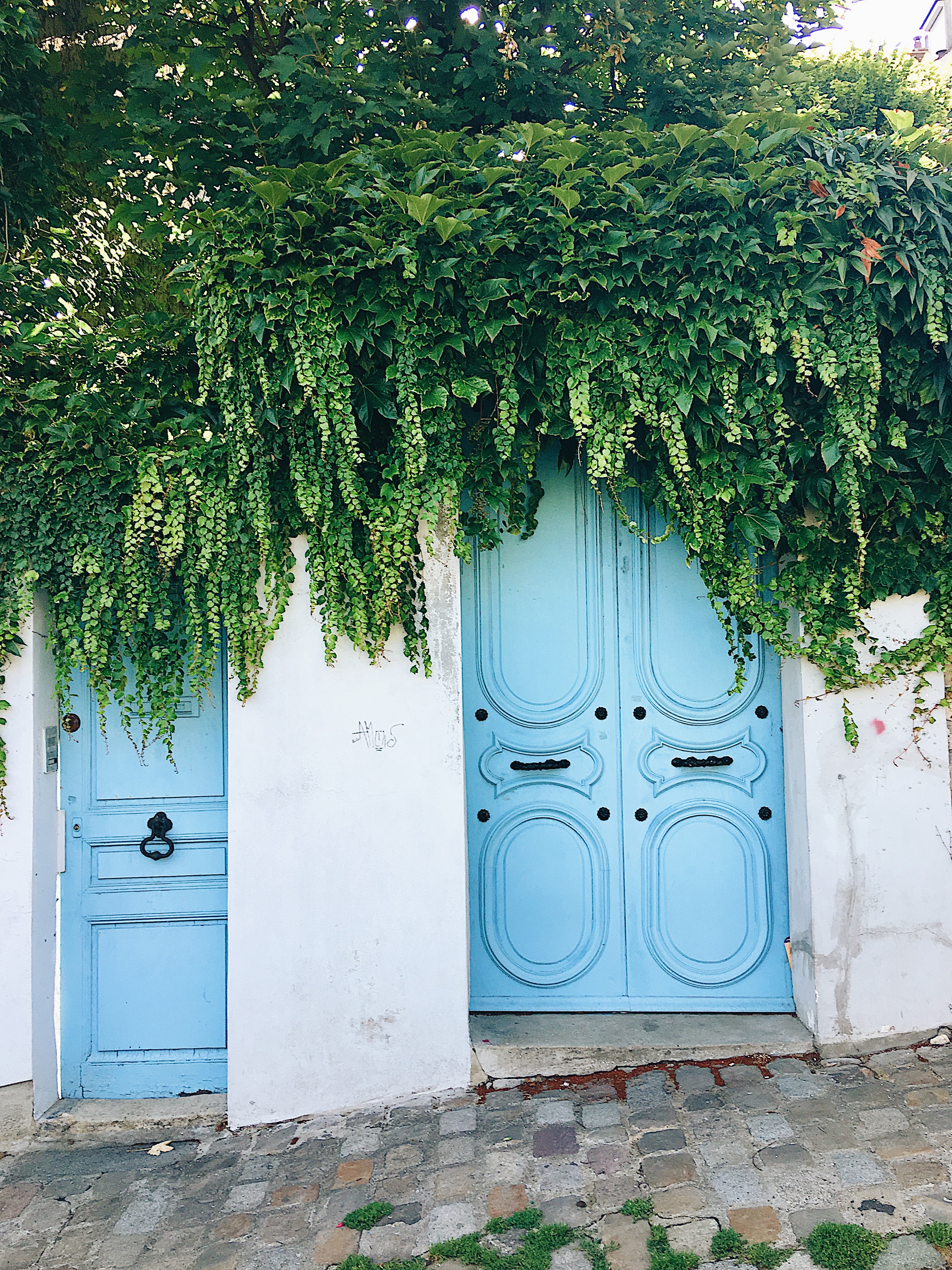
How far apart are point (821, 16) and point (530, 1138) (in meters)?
5.48

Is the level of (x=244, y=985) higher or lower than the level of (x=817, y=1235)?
higher

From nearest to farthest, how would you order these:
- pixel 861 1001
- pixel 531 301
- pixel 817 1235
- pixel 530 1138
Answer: pixel 817 1235
pixel 530 1138
pixel 531 301
pixel 861 1001

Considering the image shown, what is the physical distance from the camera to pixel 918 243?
3307 mm

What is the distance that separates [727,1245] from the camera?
98.0 inches

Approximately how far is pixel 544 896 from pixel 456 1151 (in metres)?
1.19

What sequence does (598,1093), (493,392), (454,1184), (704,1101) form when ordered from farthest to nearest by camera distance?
(493,392) < (598,1093) < (704,1101) < (454,1184)

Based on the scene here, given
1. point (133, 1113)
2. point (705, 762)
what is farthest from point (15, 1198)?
point (705, 762)

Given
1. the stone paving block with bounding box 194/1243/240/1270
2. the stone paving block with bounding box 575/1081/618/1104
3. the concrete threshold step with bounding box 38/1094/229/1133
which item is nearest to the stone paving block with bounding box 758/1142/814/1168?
the stone paving block with bounding box 575/1081/618/1104

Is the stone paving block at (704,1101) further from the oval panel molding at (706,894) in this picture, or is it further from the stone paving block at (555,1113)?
the oval panel molding at (706,894)

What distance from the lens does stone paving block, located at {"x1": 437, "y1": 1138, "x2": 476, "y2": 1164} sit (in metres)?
3.08

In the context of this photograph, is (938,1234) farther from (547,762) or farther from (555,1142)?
(547,762)

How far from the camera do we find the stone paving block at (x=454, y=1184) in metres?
2.89

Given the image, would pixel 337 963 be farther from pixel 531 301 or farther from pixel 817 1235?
pixel 531 301

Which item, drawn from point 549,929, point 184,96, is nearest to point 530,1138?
point 549,929
